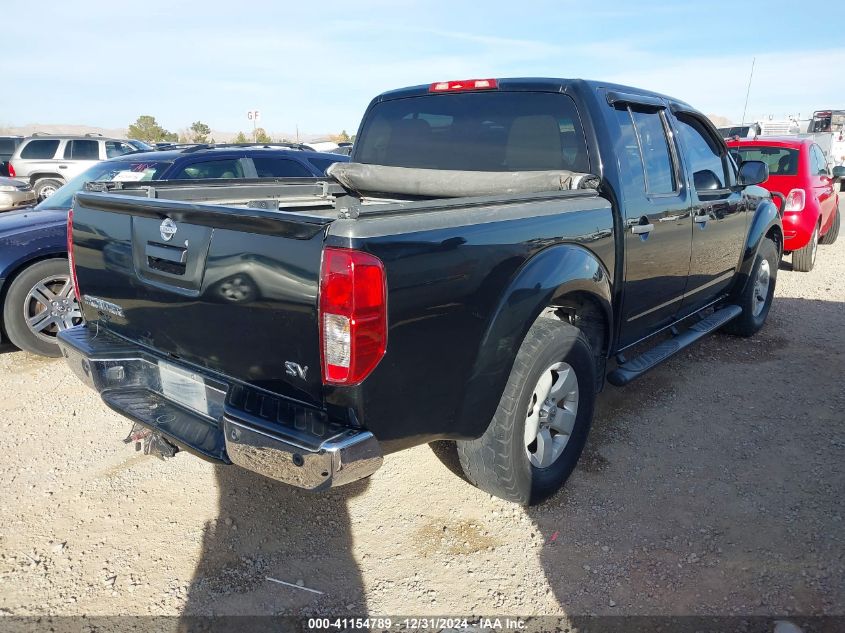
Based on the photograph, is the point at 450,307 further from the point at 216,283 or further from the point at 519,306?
the point at 216,283

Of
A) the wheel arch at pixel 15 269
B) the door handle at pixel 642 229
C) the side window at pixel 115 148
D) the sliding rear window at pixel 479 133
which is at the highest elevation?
the sliding rear window at pixel 479 133

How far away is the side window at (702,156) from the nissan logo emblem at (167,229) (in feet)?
10.7

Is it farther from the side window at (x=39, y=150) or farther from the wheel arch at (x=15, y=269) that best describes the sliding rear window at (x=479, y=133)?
the side window at (x=39, y=150)

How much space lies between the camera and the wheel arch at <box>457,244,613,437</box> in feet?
8.11

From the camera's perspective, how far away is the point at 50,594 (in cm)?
251

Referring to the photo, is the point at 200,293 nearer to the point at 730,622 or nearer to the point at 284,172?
the point at 730,622

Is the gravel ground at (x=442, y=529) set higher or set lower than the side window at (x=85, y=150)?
lower

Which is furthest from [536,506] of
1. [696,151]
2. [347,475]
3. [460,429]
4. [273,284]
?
[696,151]

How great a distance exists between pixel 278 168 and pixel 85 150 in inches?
450

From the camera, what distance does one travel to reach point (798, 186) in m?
7.96

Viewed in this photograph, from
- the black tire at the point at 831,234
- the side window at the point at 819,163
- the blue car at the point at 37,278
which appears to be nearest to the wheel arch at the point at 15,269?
the blue car at the point at 37,278

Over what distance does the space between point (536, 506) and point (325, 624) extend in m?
1.22

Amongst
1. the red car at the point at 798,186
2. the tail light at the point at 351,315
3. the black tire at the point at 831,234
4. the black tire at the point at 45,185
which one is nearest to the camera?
the tail light at the point at 351,315

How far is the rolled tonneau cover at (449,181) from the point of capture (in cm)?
327
